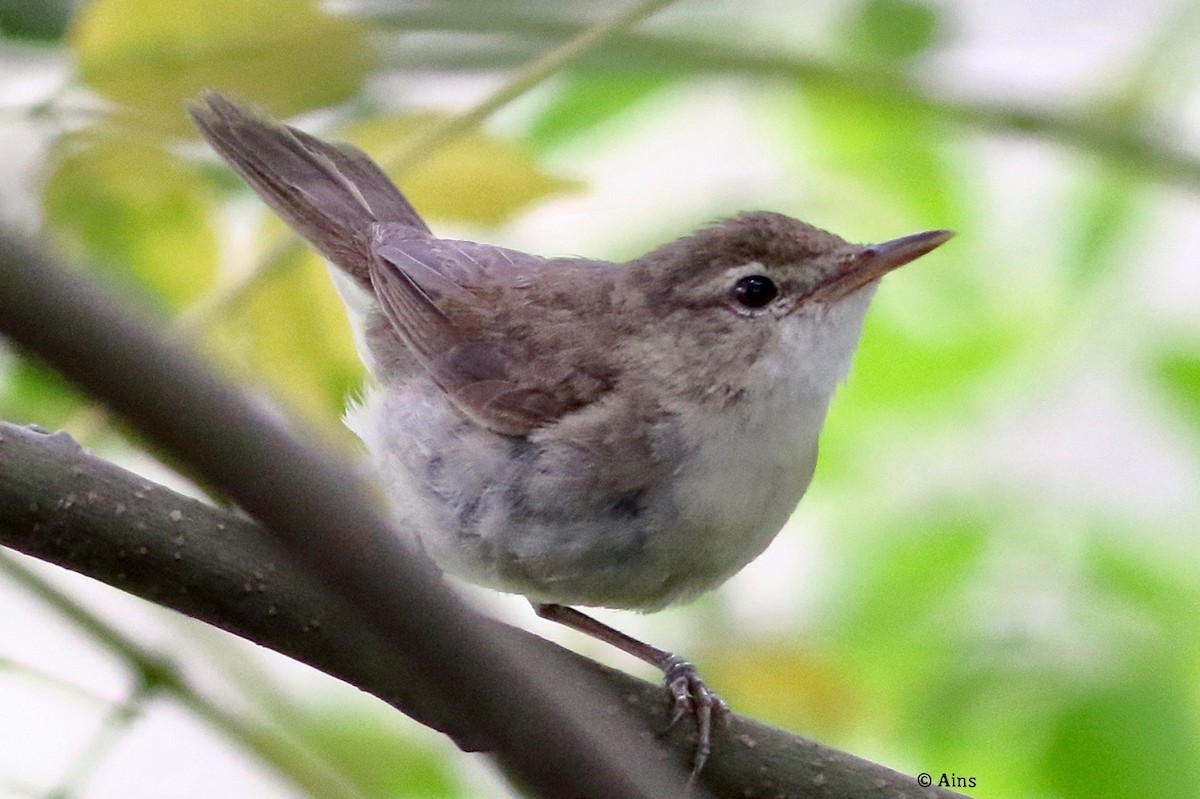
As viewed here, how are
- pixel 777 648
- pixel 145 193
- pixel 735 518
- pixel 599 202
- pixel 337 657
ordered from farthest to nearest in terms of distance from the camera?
1. pixel 599 202
2. pixel 777 648
3. pixel 735 518
4. pixel 145 193
5. pixel 337 657

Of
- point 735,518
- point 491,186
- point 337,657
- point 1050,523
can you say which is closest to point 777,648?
point 735,518

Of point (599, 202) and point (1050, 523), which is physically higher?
point (599, 202)

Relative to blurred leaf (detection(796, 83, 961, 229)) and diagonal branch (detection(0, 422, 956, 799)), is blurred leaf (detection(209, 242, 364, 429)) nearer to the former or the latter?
diagonal branch (detection(0, 422, 956, 799))

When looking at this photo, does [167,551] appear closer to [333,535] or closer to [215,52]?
[215,52]

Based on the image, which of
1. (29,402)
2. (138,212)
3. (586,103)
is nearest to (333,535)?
(138,212)

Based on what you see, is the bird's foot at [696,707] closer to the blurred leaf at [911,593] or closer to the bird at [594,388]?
the bird at [594,388]

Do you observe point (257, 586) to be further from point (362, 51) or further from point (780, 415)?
point (780, 415)
